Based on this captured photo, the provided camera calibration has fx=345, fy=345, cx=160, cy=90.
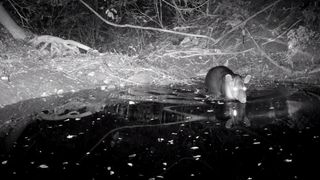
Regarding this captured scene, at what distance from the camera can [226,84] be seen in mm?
8938

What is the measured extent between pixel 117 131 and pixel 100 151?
3.38 feet

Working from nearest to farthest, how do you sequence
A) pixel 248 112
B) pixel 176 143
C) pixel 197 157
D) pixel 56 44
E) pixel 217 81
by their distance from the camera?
pixel 197 157 → pixel 176 143 → pixel 248 112 → pixel 217 81 → pixel 56 44

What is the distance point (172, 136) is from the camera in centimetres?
644

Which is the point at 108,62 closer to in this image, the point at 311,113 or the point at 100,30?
the point at 100,30

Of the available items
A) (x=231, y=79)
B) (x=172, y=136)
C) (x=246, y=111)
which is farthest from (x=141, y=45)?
(x=172, y=136)

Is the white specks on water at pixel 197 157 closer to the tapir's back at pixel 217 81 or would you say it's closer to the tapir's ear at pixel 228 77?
the tapir's ear at pixel 228 77

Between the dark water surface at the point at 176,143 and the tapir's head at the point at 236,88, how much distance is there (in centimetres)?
25

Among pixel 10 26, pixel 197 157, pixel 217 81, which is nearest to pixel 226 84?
pixel 217 81

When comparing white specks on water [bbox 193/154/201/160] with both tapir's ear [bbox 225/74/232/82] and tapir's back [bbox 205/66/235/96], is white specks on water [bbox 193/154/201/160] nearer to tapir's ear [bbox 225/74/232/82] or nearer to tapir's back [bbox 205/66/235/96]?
tapir's ear [bbox 225/74/232/82]

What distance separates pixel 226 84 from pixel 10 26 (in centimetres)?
963

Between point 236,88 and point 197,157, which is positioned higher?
point 236,88

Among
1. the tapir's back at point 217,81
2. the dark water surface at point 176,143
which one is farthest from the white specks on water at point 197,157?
the tapir's back at point 217,81

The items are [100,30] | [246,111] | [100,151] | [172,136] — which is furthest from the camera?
[100,30]

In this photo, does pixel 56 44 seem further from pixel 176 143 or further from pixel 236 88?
pixel 176 143
